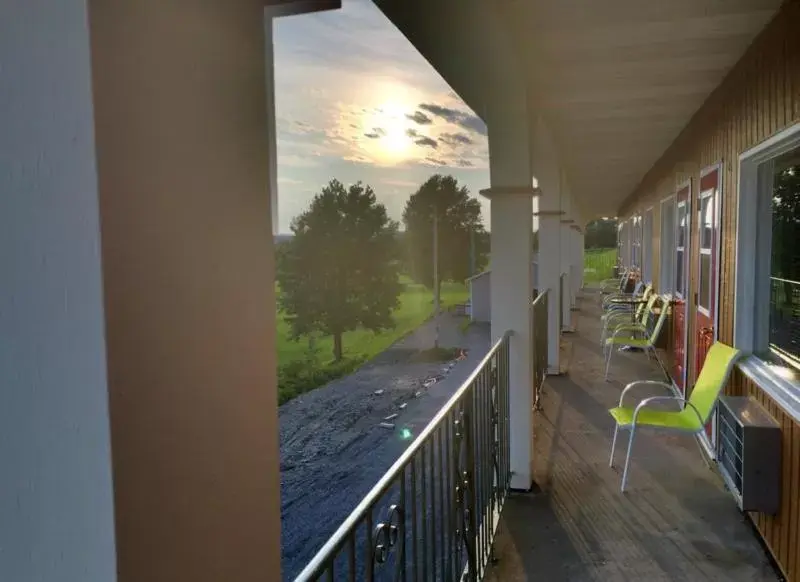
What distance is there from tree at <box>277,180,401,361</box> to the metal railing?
8688 mm

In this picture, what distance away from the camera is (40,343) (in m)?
0.55

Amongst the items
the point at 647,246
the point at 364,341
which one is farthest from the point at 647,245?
the point at 364,341

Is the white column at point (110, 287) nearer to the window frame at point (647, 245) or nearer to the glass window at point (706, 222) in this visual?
the glass window at point (706, 222)

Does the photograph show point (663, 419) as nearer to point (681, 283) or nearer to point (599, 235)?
point (681, 283)

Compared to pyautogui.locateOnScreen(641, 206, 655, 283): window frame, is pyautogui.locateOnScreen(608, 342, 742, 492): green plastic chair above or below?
below

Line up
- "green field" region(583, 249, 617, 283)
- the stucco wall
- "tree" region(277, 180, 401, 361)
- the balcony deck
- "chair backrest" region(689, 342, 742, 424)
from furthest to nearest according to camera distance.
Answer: "green field" region(583, 249, 617, 283) < "tree" region(277, 180, 401, 361) < "chair backrest" region(689, 342, 742, 424) < the balcony deck < the stucco wall

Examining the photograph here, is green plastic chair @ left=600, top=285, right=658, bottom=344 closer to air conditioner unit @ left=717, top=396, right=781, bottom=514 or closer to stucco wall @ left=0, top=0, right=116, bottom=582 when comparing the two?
air conditioner unit @ left=717, top=396, right=781, bottom=514

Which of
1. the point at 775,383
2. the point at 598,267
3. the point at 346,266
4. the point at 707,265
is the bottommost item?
the point at 598,267

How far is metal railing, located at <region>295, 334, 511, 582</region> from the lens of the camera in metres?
1.20

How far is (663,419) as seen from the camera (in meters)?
3.41

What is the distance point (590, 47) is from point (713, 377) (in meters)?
1.87

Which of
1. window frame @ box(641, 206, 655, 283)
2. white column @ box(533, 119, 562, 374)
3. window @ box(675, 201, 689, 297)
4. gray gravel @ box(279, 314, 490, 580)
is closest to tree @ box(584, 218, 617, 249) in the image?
gray gravel @ box(279, 314, 490, 580)

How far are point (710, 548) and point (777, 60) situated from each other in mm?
2135

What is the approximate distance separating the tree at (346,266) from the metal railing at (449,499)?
8.69 metres
